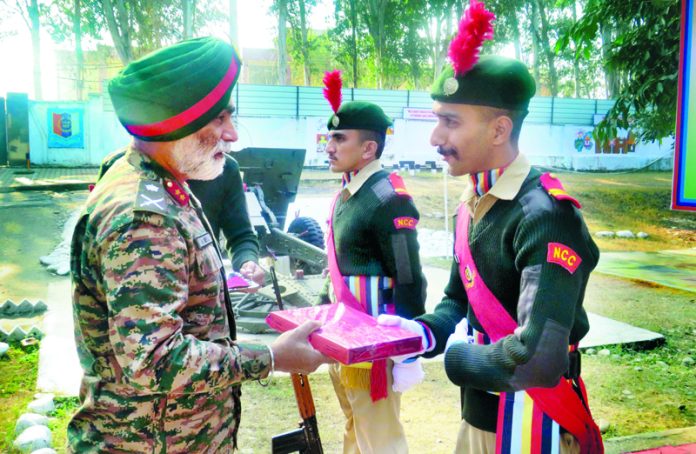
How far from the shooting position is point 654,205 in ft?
59.7

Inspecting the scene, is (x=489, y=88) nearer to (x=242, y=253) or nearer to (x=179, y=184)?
(x=179, y=184)

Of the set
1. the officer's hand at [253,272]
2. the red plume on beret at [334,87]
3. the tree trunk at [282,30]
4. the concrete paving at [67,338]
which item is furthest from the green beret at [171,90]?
the tree trunk at [282,30]

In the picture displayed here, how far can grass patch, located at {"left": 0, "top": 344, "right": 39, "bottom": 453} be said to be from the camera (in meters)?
4.01

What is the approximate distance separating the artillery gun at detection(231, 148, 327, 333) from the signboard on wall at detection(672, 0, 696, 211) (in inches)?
152

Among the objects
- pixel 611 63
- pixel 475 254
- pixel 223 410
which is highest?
pixel 611 63

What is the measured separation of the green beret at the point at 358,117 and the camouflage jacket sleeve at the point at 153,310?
2.10 meters

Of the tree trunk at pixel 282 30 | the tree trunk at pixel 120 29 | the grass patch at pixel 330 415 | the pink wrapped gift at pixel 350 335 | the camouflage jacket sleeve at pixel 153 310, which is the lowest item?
the grass patch at pixel 330 415

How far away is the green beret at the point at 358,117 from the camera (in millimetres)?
3559

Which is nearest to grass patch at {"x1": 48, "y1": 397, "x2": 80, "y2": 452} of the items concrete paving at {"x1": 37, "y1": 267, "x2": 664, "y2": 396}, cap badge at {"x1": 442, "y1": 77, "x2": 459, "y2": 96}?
concrete paving at {"x1": 37, "y1": 267, "x2": 664, "y2": 396}

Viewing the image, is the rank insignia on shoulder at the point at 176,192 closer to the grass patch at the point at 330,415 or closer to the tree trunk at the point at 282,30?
the grass patch at the point at 330,415

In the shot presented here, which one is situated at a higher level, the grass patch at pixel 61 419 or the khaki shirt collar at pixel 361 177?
the khaki shirt collar at pixel 361 177

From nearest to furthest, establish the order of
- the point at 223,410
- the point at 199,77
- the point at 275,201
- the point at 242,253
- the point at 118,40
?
the point at 199,77
the point at 223,410
the point at 242,253
the point at 275,201
the point at 118,40

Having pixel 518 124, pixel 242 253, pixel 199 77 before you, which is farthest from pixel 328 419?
pixel 199 77

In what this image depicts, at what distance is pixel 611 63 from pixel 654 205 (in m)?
10.6
